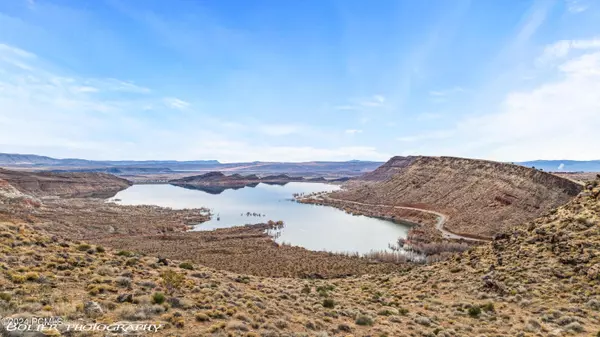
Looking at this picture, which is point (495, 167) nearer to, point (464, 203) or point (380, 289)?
point (464, 203)

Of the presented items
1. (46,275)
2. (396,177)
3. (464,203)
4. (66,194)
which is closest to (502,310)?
(46,275)

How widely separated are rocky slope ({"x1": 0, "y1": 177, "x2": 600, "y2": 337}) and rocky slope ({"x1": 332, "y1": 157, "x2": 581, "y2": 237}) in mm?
51159

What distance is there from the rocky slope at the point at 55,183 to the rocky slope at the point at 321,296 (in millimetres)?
133672

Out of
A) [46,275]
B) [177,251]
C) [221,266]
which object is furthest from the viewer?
[177,251]

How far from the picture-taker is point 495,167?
9862 cm

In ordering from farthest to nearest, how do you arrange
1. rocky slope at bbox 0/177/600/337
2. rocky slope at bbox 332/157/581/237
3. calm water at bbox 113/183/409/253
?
1. rocky slope at bbox 332/157/581/237
2. calm water at bbox 113/183/409/253
3. rocky slope at bbox 0/177/600/337

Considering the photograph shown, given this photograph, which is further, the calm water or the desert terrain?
the calm water

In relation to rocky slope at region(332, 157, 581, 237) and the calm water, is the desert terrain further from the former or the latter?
rocky slope at region(332, 157, 581, 237)

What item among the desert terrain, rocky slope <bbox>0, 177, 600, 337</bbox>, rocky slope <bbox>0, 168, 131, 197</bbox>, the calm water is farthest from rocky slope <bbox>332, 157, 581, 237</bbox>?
rocky slope <bbox>0, 168, 131, 197</bbox>

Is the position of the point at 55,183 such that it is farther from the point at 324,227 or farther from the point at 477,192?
the point at 477,192

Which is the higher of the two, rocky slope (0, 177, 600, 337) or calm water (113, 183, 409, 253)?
rocky slope (0, 177, 600, 337)

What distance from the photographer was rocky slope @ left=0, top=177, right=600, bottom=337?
11.9m

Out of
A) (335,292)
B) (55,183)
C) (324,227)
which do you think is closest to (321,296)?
(335,292)

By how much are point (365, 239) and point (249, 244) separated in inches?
1058
